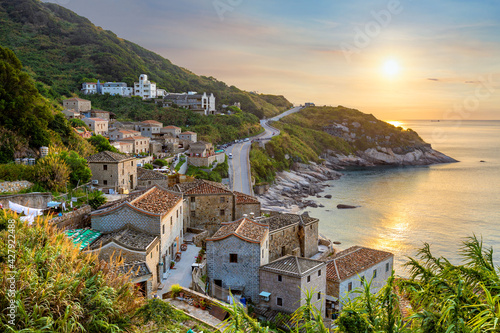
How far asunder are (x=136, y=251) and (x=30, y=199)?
338 inches

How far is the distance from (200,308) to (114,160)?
626 inches

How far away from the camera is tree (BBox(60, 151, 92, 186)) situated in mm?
25677

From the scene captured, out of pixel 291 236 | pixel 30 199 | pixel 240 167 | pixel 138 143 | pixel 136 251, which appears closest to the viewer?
pixel 136 251

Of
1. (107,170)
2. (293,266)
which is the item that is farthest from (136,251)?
(107,170)

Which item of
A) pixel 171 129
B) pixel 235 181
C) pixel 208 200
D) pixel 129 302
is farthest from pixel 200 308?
pixel 171 129

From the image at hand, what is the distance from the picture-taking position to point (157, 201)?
21.9 meters

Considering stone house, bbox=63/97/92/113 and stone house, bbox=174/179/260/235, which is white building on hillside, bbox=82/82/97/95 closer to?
stone house, bbox=63/97/92/113

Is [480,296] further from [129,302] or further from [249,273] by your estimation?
[249,273]

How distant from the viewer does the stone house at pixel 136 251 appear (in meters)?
15.6

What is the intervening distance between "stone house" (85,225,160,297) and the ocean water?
70.9ft

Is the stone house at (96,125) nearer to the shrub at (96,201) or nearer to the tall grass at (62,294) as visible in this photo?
the shrub at (96,201)

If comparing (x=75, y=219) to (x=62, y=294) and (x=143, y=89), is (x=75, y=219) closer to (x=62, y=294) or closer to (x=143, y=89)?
(x=62, y=294)

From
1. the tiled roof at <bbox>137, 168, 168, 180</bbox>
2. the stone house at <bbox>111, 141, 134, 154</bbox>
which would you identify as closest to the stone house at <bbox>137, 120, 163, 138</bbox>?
the stone house at <bbox>111, 141, 134, 154</bbox>

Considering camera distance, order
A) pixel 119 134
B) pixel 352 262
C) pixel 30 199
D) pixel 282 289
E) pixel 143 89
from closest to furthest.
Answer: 1. pixel 282 289
2. pixel 30 199
3. pixel 352 262
4. pixel 119 134
5. pixel 143 89
